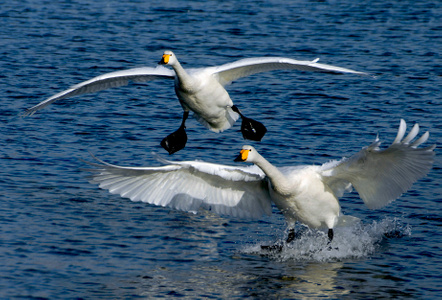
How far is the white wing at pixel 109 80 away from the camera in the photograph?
1209 centimetres

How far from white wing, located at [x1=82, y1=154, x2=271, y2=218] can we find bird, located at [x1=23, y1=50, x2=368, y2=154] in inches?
65.1

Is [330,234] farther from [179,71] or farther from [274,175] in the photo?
[179,71]

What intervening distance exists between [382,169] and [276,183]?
1.27m

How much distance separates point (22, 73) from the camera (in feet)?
63.9

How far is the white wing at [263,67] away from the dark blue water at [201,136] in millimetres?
1999

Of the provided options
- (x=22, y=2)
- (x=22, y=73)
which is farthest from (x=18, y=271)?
(x=22, y=2)

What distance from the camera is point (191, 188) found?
10930mm

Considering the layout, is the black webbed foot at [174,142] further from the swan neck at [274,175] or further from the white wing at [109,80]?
the swan neck at [274,175]

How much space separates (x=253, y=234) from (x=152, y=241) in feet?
4.52

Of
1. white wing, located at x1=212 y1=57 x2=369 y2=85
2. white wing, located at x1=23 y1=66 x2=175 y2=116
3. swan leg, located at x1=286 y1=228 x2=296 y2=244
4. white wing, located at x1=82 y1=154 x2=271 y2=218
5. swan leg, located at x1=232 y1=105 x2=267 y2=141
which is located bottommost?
swan leg, located at x1=286 y1=228 x2=296 y2=244

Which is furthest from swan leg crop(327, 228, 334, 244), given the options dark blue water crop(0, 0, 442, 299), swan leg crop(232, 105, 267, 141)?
swan leg crop(232, 105, 267, 141)

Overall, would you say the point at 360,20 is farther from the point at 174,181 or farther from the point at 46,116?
the point at 174,181

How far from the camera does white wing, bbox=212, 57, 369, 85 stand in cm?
1154

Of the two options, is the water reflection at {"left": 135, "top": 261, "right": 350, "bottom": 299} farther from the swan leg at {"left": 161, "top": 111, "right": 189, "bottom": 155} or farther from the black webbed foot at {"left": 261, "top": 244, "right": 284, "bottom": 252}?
the swan leg at {"left": 161, "top": 111, "right": 189, "bottom": 155}
